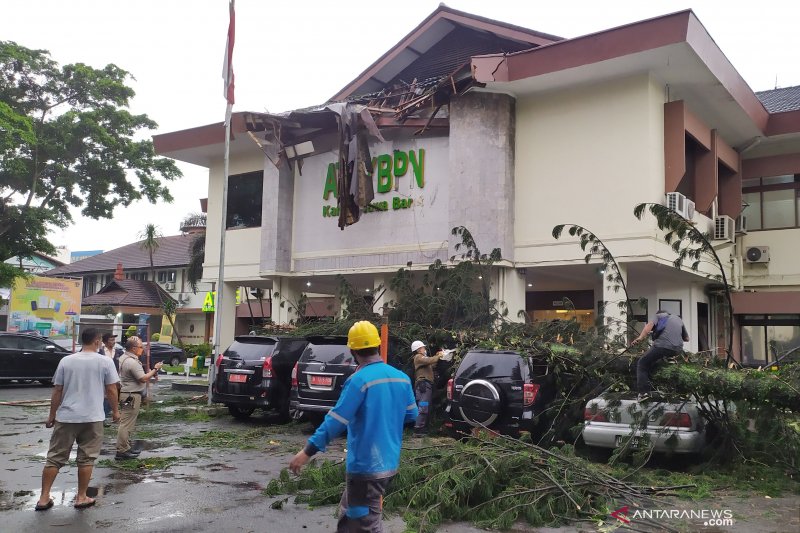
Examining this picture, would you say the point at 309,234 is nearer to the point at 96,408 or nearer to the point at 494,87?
the point at 494,87

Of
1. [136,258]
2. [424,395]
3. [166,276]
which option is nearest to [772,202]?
[424,395]

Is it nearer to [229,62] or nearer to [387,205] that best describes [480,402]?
[387,205]

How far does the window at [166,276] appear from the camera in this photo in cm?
4936

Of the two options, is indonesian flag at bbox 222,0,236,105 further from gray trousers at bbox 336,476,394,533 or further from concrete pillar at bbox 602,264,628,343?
gray trousers at bbox 336,476,394,533

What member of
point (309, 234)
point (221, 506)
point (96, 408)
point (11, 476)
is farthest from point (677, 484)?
point (309, 234)

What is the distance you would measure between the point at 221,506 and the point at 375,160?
1422 centimetres

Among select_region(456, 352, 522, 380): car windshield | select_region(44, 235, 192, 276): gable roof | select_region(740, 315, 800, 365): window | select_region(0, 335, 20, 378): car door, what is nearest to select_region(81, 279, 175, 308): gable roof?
select_region(44, 235, 192, 276): gable roof

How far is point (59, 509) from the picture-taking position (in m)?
6.58

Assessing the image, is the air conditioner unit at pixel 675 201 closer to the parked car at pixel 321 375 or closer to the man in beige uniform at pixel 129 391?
the parked car at pixel 321 375

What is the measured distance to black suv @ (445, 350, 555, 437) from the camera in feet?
31.3

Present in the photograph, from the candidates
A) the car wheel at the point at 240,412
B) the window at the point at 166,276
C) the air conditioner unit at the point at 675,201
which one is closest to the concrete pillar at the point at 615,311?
the air conditioner unit at the point at 675,201

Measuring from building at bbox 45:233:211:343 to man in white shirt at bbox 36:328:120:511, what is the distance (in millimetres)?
36413

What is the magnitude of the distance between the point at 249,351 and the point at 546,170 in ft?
29.7

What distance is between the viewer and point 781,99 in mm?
24281
